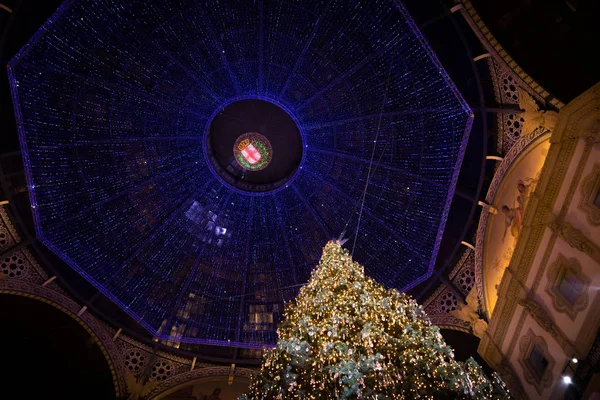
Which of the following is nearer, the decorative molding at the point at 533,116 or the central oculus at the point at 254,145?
the decorative molding at the point at 533,116

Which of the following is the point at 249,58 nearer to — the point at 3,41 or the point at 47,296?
the point at 3,41

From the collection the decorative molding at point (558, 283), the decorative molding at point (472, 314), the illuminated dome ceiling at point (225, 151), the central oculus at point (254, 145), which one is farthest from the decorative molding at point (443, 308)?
→ the central oculus at point (254, 145)

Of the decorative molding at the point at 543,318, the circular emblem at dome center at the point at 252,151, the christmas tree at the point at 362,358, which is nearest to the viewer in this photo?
the christmas tree at the point at 362,358

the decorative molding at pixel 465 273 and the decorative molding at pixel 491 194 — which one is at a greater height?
the decorative molding at pixel 491 194

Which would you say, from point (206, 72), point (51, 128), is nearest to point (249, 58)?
point (206, 72)

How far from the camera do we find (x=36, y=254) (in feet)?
30.3

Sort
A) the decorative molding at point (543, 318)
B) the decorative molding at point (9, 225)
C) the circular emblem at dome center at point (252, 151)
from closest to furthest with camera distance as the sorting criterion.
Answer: the decorative molding at point (543, 318)
the decorative molding at point (9, 225)
the circular emblem at dome center at point (252, 151)

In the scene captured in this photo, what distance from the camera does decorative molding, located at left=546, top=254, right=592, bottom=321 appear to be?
5.64m

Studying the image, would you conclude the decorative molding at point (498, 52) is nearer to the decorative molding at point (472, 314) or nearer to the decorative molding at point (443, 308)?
the decorative molding at point (472, 314)

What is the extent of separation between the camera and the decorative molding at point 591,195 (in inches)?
219

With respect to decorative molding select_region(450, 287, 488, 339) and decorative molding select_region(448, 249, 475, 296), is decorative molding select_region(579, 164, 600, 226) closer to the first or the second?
decorative molding select_region(448, 249, 475, 296)

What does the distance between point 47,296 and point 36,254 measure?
1.16 meters

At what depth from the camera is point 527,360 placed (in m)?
6.91

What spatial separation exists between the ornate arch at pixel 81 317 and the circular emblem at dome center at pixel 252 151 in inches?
239
